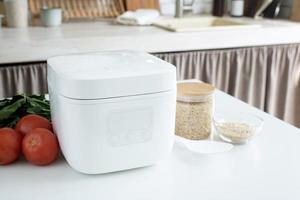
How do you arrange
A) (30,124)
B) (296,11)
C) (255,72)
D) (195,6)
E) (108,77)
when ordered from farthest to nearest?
(195,6), (296,11), (255,72), (30,124), (108,77)

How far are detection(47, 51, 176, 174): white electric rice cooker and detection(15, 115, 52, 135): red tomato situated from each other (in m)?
0.08

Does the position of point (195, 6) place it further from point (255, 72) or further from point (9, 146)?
point (9, 146)

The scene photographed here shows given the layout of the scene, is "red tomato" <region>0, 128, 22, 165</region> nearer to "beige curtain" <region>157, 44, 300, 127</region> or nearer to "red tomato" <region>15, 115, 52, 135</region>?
"red tomato" <region>15, 115, 52, 135</region>

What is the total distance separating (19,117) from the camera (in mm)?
881

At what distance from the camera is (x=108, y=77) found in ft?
2.20

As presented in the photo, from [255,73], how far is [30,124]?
1670 mm

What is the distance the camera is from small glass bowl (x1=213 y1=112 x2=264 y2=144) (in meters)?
0.88

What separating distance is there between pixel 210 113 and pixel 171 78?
0.68 ft

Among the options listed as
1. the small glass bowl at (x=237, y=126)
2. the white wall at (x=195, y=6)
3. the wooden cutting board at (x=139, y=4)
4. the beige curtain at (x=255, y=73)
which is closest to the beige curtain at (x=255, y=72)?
the beige curtain at (x=255, y=73)

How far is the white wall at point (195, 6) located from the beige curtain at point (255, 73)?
75cm

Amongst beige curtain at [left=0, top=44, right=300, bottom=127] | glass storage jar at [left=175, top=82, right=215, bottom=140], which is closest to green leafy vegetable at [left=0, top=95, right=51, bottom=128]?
glass storage jar at [left=175, top=82, right=215, bottom=140]

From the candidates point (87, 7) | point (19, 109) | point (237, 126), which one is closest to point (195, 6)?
point (87, 7)

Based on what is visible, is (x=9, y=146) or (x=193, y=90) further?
A: (x=193, y=90)

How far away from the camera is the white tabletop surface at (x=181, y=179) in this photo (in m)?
0.68
